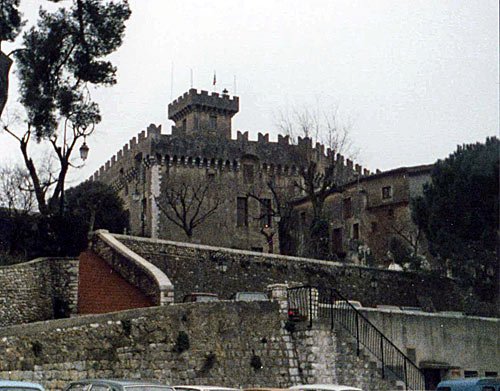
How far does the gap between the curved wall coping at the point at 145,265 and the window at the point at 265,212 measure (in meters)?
Answer: 26.5

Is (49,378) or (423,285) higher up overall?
(423,285)

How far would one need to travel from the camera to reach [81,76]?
37062 millimetres

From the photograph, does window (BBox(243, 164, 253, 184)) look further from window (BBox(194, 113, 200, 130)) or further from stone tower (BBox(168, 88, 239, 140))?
window (BBox(194, 113, 200, 130))

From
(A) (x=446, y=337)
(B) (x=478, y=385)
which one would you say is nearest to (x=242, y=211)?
(A) (x=446, y=337)

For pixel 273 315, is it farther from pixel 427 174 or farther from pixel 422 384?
pixel 427 174

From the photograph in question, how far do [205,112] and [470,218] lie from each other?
3279cm

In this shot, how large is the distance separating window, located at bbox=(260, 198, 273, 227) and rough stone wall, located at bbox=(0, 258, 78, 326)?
28.3 meters

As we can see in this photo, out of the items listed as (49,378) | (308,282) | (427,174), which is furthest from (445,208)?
(49,378)

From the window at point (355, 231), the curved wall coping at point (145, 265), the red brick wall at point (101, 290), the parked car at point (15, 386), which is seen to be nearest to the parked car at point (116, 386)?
the parked car at point (15, 386)

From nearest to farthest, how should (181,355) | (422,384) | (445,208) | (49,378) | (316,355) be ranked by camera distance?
(49,378), (181,355), (316,355), (422,384), (445,208)

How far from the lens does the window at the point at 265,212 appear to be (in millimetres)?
60356

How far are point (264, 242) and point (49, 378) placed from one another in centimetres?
4136

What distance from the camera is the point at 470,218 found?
127 feet

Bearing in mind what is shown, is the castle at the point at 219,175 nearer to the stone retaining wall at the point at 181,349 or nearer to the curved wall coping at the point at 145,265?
the curved wall coping at the point at 145,265
